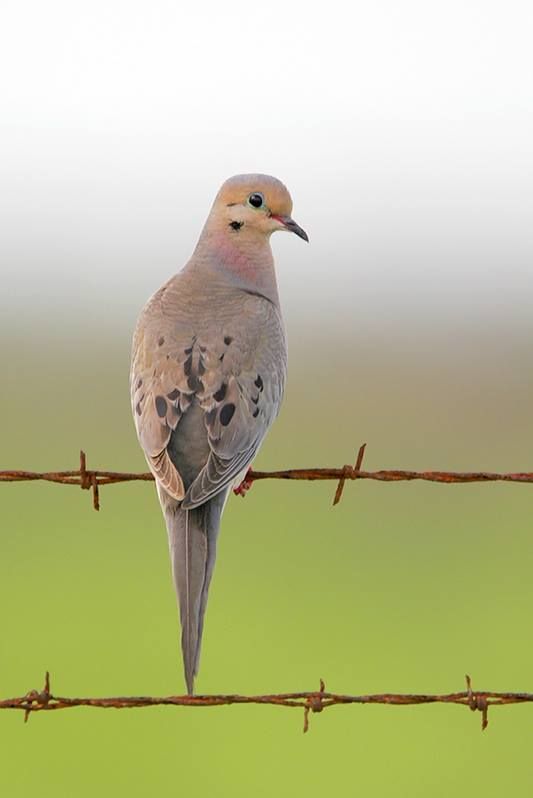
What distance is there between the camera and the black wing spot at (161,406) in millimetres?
5359

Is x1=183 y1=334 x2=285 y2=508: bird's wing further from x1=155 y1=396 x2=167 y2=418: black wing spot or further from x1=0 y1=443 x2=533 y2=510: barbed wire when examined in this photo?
x1=0 y1=443 x2=533 y2=510: barbed wire

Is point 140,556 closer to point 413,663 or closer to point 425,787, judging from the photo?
point 413,663

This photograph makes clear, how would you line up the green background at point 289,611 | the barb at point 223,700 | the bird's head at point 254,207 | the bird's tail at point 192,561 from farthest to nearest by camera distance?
the green background at point 289,611 → the bird's head at point 254,207 → the bird's tail at point 192,561 → the barb at point 223,700

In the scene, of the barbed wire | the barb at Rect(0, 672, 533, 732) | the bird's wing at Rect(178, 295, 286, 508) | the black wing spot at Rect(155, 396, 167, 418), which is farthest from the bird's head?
the barb at Rect(0, 672, 533, 732)

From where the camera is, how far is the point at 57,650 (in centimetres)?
1181

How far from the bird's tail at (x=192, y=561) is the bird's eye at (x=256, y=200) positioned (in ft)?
5.05

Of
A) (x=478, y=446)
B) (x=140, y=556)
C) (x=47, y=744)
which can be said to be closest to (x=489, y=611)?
(x=140, y=556)

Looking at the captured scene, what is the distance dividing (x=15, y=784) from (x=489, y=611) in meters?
4.89

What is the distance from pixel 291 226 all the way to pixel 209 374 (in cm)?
108

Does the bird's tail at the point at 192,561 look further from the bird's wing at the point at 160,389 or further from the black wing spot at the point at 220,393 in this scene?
the black wing spot at the point at 220,393

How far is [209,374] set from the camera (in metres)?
5.48

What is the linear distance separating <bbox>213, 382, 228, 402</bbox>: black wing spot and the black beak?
1.04 m

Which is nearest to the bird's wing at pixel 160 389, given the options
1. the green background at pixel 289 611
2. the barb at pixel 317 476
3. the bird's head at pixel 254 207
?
the barb at pixel 317 476

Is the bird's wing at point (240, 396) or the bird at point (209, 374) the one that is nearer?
the bird at point (209, 374)
